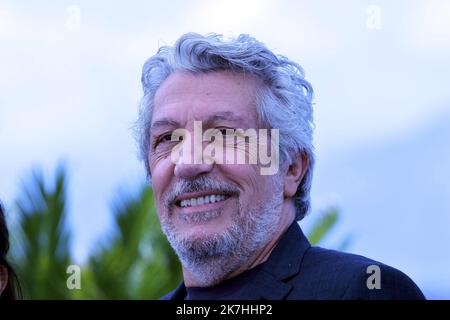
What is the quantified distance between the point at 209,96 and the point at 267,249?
0.74m

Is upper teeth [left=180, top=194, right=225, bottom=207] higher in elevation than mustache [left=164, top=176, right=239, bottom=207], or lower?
lower

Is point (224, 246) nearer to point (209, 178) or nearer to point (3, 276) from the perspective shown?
point (209, 178)

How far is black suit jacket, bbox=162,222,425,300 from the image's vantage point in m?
3.43

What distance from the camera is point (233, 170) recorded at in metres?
3.79

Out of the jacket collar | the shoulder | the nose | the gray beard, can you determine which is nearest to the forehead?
the nose

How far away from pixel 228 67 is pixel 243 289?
3.38 feet

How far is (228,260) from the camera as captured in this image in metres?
3.77

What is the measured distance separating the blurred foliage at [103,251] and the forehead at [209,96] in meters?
5.56

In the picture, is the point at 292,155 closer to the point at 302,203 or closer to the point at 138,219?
the point at 302,203

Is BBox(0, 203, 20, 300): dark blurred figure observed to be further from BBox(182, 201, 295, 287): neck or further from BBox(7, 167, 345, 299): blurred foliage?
BBox(7, 167, 345, 299): blurred foliage

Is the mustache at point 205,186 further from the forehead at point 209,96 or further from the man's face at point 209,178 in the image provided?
the forehead at point 209,96

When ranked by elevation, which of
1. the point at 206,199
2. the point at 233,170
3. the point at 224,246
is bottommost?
the point at 224,246

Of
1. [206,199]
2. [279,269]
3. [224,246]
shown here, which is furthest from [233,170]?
[279,269]

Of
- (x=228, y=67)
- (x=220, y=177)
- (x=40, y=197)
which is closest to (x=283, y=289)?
(x=220, y=177)
